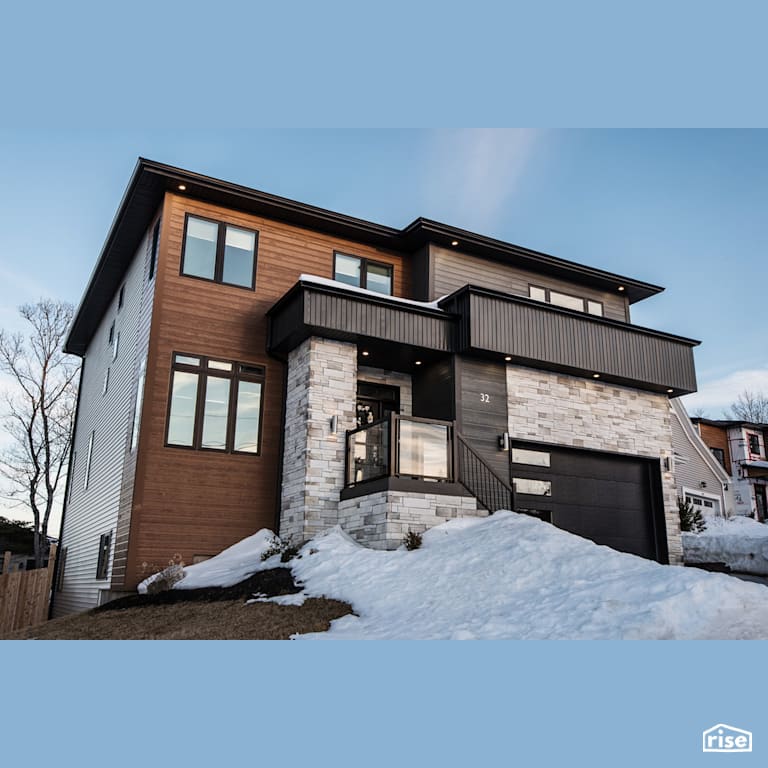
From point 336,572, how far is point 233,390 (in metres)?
4.63

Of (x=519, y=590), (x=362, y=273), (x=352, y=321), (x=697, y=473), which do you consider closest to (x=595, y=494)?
(x=352, y=321)

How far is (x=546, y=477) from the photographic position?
1386 centimetres

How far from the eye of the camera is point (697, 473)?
2412 cm

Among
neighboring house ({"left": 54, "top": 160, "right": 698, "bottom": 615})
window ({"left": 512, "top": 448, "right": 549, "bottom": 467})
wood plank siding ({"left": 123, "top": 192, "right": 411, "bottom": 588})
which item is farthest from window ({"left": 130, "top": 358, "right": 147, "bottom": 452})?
window ({"left": 512, "top": 448, "right": 549, "bottom": 467})

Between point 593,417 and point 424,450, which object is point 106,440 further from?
point 593,417

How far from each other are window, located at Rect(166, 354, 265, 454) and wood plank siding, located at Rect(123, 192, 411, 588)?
0.47ft

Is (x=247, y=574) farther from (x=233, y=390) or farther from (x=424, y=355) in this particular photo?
(x=424, y=355)

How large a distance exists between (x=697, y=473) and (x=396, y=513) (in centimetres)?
1676

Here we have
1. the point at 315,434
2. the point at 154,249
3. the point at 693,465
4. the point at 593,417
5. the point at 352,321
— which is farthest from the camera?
the point at 693,465

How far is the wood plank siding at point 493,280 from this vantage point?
1512cm

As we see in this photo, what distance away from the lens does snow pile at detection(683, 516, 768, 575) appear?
1341cm

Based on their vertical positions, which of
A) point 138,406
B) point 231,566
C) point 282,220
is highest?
point 282,220

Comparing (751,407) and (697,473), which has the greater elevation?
(751,407)

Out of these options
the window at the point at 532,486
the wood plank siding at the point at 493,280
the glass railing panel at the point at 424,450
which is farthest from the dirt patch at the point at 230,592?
the wood plank siding at the point at 493,280
